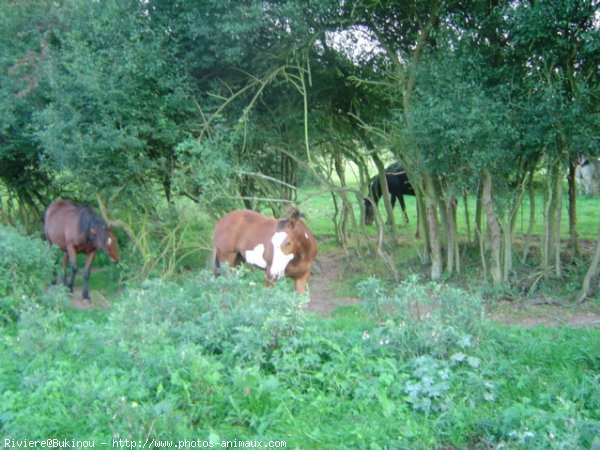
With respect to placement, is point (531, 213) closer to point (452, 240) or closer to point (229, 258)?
point (452, 240)

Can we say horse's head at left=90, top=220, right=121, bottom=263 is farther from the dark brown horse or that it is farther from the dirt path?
the dirt path

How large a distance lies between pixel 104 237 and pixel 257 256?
274 cm

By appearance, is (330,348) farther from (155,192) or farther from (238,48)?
(155,192)

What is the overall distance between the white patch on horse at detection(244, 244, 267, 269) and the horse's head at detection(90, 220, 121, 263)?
2.38 meters

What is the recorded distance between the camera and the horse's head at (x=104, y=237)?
30.1ft

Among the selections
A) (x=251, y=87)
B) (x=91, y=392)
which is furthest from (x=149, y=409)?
(x=251, y=87)

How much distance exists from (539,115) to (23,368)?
628cm

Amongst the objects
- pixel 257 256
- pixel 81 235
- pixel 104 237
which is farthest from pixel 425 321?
pixel 81 235

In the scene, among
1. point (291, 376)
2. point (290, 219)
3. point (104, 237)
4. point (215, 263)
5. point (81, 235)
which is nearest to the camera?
point (291, 376)

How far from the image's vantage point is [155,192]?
990 centimetres

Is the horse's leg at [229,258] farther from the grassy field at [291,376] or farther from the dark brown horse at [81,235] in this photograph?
the grassy field at [291,376]

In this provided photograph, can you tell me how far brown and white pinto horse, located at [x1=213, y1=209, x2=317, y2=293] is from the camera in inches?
286

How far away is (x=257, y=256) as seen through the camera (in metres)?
8.05

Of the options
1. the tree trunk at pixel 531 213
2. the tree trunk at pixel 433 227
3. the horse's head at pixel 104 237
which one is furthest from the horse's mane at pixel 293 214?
the tree trunk at pixel 531 213
